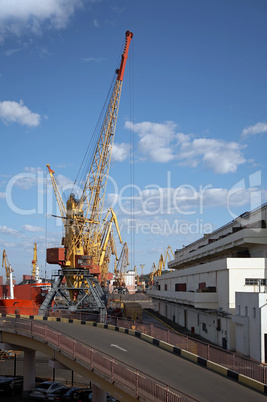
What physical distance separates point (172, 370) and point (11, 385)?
719 inches

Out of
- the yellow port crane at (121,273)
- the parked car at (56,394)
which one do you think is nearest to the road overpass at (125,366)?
the parked car at (56,394)

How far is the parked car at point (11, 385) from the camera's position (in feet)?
107

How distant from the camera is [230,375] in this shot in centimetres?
2012

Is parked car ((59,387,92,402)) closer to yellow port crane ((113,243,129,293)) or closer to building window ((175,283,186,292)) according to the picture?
building window ((175,283,186,292))

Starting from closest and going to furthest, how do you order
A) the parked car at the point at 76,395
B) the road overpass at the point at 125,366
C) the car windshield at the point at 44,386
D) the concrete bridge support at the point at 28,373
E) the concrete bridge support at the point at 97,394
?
the road overpass at the point at 125,366, the concrete bridge support at the point at 97,394, the parked car at the point at 76,395, the car windshield at the point at 44,386, the concrete bridge support at the point at 28,373

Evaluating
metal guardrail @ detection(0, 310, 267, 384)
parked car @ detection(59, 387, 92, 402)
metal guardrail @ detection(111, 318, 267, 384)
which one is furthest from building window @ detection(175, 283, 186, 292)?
parked car @ detection(59, 387, 92, 402)

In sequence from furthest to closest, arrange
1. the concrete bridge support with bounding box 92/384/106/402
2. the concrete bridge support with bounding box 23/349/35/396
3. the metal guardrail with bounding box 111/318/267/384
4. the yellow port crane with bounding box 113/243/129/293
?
the yellow port crane with bounding box 113/243/129/293 → the concrete bridge support with bounding box 23/349/35/396 → the concrete bridge support with bounding box 92/384/106/402 → the metal guardrail with bounding box 111/318/267/384

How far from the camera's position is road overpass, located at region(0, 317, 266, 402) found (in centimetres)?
1652

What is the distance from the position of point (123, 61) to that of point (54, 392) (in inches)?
2144

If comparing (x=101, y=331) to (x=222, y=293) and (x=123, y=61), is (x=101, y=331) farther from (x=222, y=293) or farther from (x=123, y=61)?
(x=123, y=61)

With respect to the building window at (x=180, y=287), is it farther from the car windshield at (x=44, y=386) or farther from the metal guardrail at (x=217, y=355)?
the car windshield at (x=44, y=386)

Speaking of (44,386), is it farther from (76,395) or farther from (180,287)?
(180,287)

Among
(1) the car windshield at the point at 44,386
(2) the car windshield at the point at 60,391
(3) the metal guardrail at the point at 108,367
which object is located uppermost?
(3) the metal guardrail at the point at 108,367

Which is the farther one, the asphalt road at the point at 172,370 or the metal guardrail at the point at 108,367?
the asphalt road at the point at 172,370
